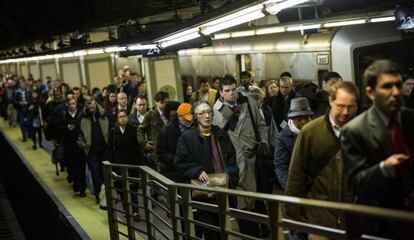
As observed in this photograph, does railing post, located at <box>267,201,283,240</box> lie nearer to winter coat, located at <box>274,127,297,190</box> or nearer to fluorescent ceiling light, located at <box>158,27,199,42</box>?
winter coat, located at <box>274,127,297,190</box>

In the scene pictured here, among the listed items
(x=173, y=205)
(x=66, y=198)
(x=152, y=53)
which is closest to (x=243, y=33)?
(x=152, y=53)

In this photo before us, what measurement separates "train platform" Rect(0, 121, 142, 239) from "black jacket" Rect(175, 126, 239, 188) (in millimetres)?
1976

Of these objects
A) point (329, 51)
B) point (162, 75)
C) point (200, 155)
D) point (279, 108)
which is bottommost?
point (200, 155)

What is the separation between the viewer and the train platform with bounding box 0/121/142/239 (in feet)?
26.6

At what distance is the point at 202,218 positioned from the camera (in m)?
5.54

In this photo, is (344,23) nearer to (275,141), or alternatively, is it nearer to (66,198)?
(275,141)

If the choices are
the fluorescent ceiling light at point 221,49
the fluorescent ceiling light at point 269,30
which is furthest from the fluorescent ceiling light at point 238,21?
the fluorescent ceiling light at point 221,49

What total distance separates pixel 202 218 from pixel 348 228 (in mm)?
2689

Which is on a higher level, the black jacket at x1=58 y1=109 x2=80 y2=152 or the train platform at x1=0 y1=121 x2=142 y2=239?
the black jacket at x1=58 y1=109 x2=80 y2=152

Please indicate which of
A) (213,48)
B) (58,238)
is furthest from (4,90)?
(58,238)

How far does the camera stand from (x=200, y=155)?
18.1 ft

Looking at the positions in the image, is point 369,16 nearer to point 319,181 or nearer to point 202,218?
point 202,218

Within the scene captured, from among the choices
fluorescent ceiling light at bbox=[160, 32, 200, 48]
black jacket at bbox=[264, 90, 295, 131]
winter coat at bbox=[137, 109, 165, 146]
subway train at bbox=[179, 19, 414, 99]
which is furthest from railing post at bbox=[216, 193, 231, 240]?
subway train at bbox=[179, 19, 414, 99]

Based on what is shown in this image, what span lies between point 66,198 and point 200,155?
5.19 meters
